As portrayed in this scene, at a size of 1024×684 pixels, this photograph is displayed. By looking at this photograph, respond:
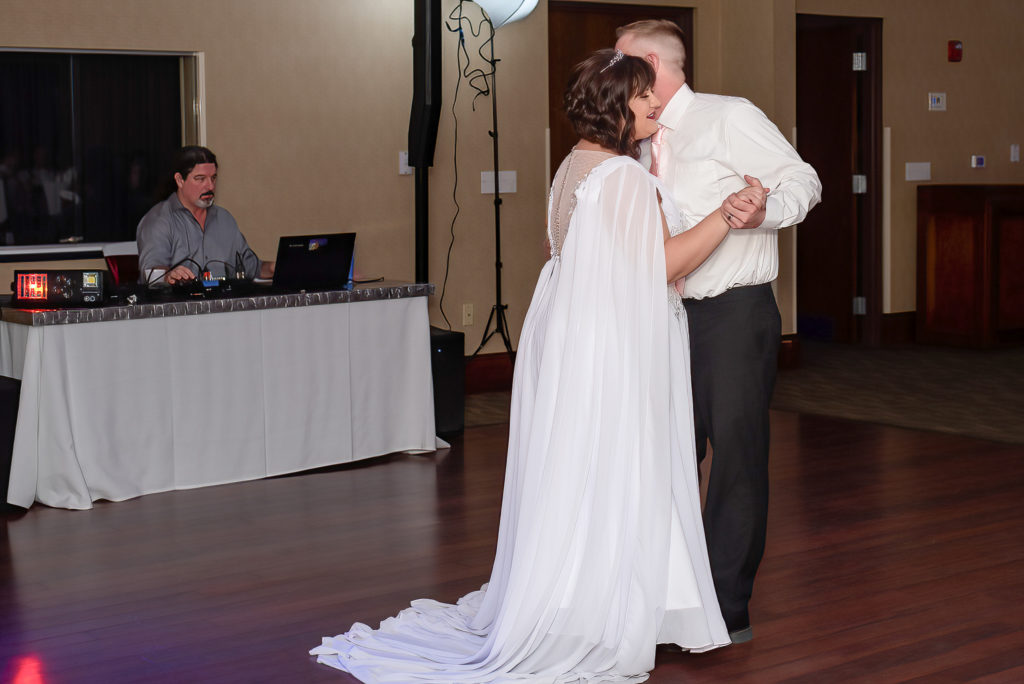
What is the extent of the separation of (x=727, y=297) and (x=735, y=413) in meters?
0.29

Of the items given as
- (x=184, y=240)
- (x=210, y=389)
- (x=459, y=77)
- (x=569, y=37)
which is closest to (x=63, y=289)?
(x=210, y=389)

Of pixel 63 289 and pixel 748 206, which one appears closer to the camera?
pixel 748 206

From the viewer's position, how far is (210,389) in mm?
5059

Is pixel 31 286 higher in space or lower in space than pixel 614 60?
lower

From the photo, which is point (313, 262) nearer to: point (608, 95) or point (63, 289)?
point (63, 289)

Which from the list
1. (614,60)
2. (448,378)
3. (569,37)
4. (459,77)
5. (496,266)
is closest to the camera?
(614,60)

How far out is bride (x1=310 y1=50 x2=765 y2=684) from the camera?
2877mm

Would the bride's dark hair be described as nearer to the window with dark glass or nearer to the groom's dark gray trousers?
the groom's dark gray trousers

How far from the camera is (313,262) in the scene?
5.36 m

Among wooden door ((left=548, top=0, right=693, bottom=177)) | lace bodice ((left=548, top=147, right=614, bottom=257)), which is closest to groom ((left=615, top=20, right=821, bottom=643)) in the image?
lace bodice ((left=548, top=147, right=614, bottom=257))

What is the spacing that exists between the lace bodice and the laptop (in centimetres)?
247

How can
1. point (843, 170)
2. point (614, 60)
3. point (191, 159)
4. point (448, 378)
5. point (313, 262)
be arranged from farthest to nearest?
1. point (843, 170)
2. point (448, 378)
3. point (191, 159)
4. point (313, 262)
5. point (614, 60)

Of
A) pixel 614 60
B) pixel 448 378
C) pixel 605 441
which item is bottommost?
pixel 448 378

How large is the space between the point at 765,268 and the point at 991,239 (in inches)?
261
